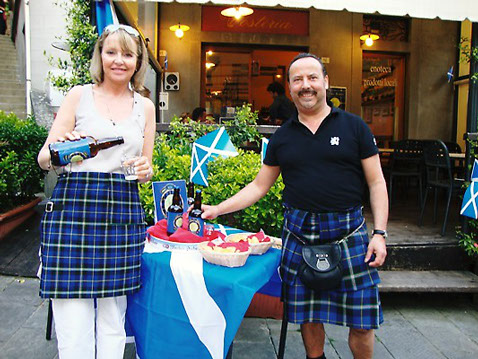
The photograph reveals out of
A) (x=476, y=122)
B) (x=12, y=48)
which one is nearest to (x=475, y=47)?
(x=476, y=122)

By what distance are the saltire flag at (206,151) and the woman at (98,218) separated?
127 cm

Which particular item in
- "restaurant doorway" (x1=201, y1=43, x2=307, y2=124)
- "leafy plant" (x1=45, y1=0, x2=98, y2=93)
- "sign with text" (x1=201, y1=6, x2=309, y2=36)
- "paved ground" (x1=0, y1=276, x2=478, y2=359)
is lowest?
"paved ground" (x1=0, y1=276, x2=478, y2=359)

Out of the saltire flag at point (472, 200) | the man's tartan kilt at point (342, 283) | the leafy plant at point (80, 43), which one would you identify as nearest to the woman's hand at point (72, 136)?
the man's tartan kilt at point (342, 283)

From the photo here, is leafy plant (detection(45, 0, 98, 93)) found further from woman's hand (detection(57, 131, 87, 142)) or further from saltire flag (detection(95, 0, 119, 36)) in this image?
woman's hand (detection(57, 131, 87, 142))

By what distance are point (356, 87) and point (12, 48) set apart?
1025cm

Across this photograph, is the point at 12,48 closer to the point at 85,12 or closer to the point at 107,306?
the point at 85,12

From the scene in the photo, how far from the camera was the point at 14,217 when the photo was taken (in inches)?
215

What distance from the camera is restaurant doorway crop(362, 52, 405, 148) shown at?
37.1 ft

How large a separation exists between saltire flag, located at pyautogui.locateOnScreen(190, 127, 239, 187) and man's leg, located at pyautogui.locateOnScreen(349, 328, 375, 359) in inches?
65.6

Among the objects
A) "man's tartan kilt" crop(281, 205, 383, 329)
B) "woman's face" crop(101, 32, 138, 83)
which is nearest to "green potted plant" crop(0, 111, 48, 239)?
"woman's face" crop(101, 32, 138, 83)

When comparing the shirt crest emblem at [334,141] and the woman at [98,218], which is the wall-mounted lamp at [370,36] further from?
the woman at [98,218]

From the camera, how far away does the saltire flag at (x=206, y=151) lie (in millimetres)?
3642

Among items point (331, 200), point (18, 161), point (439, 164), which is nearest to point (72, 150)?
point (331, 200)

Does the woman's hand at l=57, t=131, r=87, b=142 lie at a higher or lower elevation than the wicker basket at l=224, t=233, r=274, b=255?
higher
